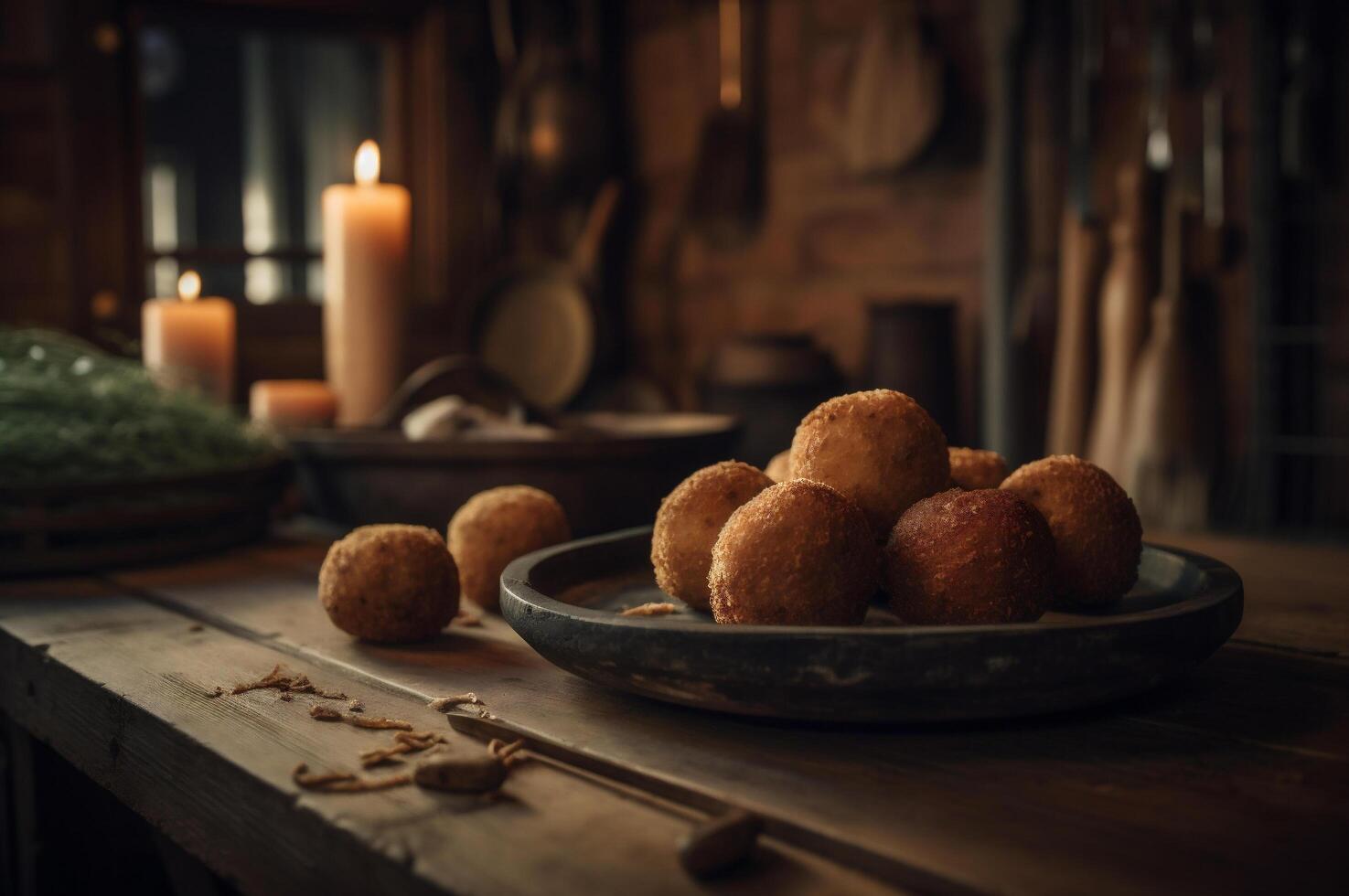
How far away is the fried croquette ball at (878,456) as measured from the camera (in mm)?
683

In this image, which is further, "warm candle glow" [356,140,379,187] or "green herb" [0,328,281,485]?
"warm candle glow" [356,140,379,187]

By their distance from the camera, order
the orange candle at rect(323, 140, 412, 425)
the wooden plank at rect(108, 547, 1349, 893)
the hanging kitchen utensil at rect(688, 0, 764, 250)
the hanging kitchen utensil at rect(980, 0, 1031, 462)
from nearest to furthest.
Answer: the wooden plank at rect(108, 547, 1349, 893)
the orange candle at rect(323, 140, 412, 425)
the hanging kitchen utensil at rect(980, 0, 1031, 462)
the hanging kitchen utensil at rect(688, 0, 764, 250)

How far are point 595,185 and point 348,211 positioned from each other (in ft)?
6.90

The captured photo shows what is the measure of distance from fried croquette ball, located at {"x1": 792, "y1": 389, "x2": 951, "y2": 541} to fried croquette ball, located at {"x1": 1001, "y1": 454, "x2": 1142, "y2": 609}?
Answer: 0.06m

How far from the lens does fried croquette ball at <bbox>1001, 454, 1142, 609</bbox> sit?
0.70m

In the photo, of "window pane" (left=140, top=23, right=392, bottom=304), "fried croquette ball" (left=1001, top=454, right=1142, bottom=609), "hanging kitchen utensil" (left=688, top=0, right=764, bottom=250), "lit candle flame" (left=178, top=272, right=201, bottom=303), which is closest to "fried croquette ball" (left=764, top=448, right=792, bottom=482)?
"fried croquette ball" (left=1001, top=454, right=1142, bottom=609)

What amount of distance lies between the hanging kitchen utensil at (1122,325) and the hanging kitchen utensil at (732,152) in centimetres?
139

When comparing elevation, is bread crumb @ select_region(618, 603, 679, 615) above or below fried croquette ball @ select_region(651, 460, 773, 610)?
below

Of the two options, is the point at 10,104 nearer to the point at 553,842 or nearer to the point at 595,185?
the point at 595,185

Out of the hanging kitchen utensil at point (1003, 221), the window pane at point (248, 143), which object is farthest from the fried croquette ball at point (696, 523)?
the window pane at point (248, 143)

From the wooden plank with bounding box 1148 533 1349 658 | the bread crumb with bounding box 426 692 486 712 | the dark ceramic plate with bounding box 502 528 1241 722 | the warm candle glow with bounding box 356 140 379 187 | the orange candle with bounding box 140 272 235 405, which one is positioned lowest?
the wooden plank with bounding box 1148 533 1349 658

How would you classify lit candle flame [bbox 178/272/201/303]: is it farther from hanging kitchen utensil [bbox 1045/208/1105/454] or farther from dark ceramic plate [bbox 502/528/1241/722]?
hanging kitchen utensil [bbox 1045/208/1105/454]

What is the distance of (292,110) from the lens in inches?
252

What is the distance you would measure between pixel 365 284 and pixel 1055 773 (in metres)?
1.16
